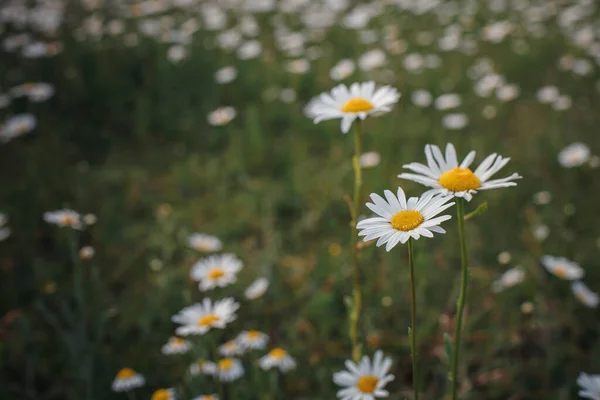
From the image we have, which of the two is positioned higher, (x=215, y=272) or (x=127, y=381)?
(x=215, y=272)

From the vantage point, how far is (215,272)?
1896mm

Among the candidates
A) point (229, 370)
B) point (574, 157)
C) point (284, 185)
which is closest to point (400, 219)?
point (229, 370)

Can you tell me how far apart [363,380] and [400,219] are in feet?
1.71

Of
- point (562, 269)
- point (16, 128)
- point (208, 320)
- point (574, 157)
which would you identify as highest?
point (16, 128)

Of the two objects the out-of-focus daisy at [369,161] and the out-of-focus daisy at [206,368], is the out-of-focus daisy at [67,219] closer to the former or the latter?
the out-of-focus daisy at [206,368]

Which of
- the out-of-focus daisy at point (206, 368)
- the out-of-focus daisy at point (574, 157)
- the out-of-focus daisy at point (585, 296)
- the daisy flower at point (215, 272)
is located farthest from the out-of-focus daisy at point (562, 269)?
the out-of-focus daisy at point (206, 368)

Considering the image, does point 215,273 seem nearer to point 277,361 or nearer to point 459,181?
point 277,361

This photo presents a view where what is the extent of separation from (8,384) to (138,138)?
2.12m

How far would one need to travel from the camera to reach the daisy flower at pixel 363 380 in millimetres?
1321

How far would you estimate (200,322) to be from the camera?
158cm

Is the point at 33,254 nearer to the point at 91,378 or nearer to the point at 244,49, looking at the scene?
the point at 91,378

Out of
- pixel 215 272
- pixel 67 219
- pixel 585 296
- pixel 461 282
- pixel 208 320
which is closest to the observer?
pixel 461 282

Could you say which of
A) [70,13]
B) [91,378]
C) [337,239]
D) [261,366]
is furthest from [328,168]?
[70,13]

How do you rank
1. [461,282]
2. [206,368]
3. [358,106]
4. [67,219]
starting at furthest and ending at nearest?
1. [67,219]
2. [206,368]
3. [358,106]
4. [461,282]
